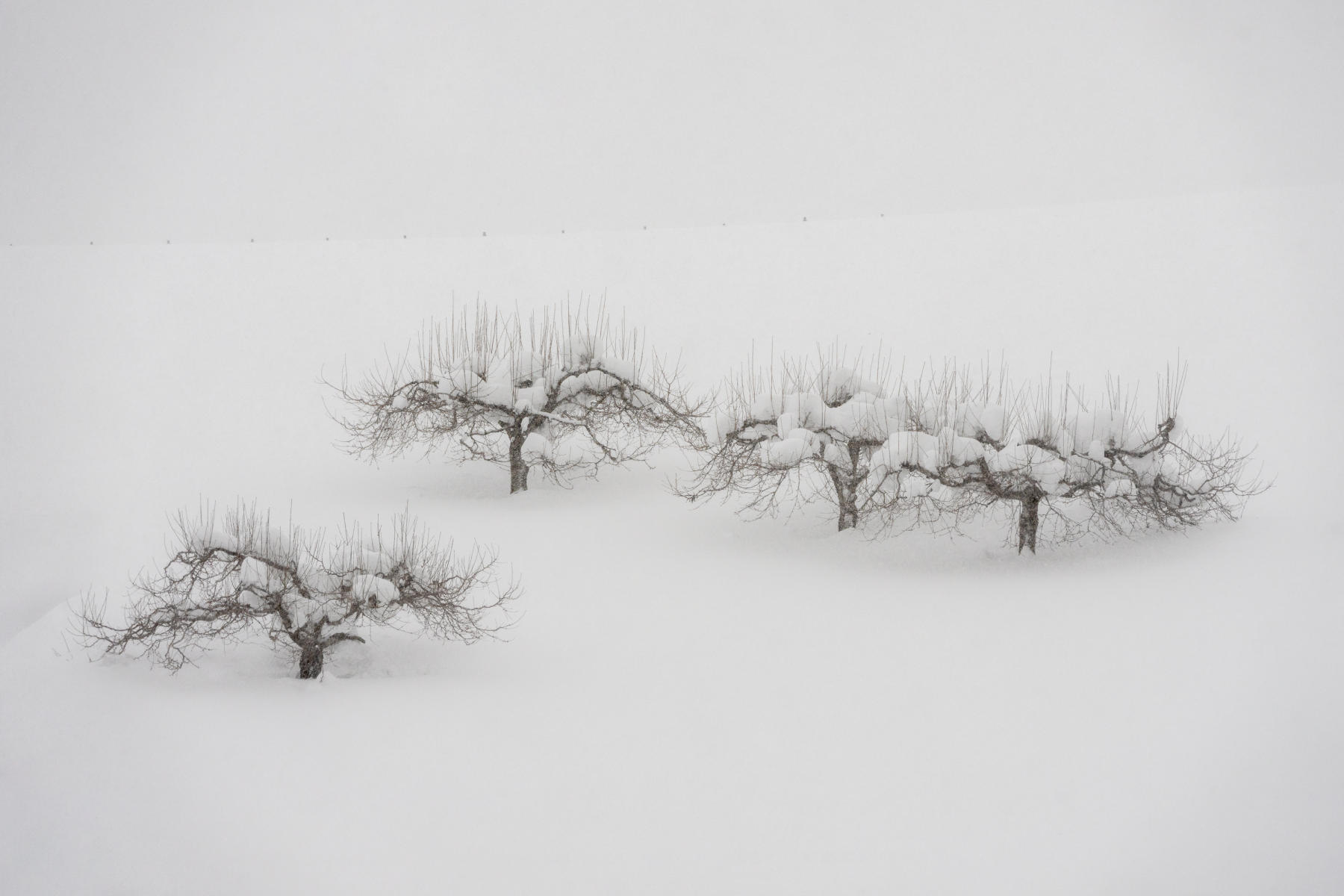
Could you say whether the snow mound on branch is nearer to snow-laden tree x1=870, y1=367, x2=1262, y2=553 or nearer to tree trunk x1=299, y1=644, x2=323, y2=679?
snow-laden tree x1=870, y1=367, x2=1262, y2=553

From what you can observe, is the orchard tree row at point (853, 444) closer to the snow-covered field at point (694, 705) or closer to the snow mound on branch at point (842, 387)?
the snow mound on branch at point (842, 387)

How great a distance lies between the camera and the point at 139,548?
46.7 feet

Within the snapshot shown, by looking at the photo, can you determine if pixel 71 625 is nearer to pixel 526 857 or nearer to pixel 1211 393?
pixel 526 857

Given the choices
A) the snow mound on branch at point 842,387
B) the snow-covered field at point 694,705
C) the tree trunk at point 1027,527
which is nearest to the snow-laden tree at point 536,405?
the snow-covered field at point 694,705

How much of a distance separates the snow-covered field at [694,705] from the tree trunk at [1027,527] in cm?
23

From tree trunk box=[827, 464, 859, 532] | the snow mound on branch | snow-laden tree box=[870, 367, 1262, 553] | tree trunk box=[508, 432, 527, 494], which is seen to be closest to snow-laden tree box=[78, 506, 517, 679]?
snow-laden tree box=[870, 367, 1262, 553]

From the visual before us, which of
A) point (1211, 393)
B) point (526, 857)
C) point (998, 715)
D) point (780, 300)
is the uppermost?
point (780, 300)

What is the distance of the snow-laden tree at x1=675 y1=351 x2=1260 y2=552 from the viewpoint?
12.4 m

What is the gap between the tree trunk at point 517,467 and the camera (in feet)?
56.2

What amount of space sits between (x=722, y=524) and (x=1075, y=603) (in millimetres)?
5635

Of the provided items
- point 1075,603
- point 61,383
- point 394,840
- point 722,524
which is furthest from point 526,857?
point 61,383

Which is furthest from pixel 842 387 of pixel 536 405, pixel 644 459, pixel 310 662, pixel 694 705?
pixel 310 662

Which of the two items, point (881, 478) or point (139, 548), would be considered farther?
point (139, 548)

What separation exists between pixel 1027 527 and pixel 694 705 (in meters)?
6.02
